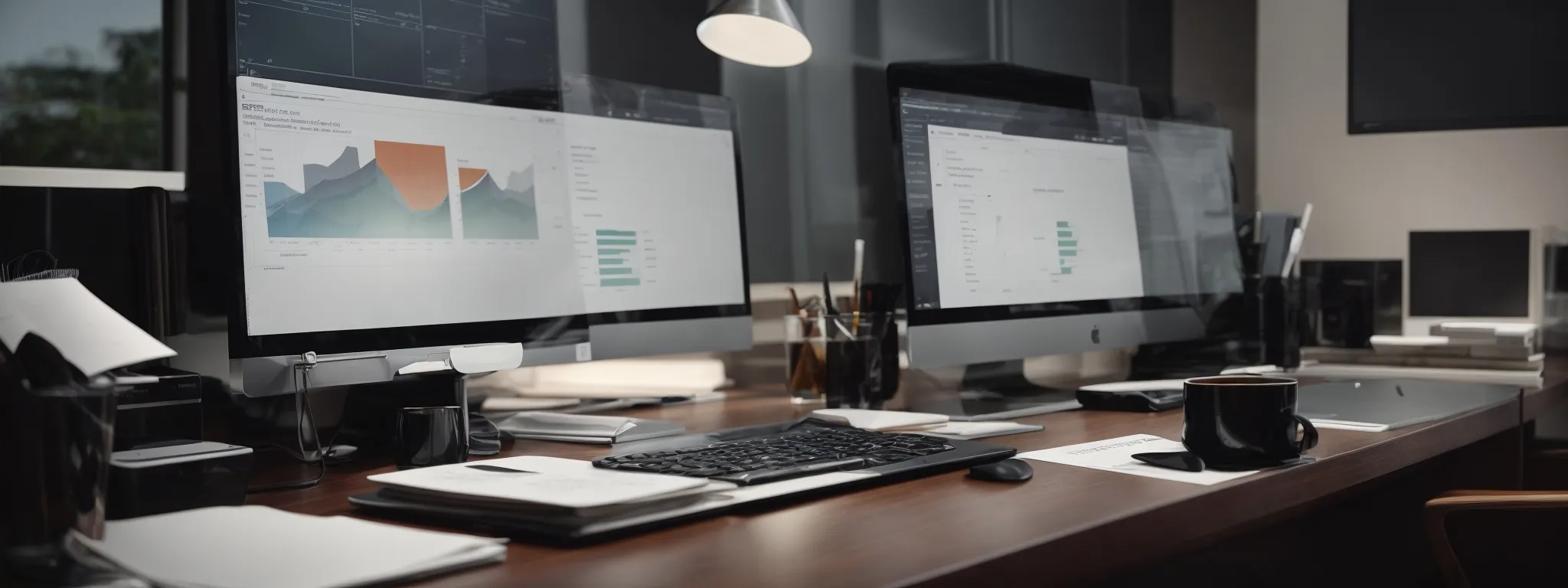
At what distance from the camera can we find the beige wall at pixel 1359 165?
242 centimetres

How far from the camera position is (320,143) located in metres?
1.11

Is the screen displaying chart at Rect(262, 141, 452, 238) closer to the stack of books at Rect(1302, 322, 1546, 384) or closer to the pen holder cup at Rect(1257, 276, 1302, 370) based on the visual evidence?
the pen holder cup at Rect(1257, 276, 1302, 370)

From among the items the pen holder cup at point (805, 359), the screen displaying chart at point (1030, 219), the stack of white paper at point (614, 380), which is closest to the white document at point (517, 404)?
the stack of white paper at point (614, 380)

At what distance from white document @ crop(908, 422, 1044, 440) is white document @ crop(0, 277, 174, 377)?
0.76 metres

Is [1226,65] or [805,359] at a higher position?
[1226,65]

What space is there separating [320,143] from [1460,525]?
5.40 ft

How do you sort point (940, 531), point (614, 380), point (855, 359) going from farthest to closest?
point (614, 380) < point (855, 359) < point (940, 531)

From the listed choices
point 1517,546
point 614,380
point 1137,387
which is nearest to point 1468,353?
point 1517,546

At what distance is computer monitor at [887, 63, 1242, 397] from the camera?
157 cm

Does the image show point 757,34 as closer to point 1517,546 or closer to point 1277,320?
point 1277,320

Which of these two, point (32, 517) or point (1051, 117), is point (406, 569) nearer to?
point (32, 517)

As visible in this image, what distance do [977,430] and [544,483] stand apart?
0.60 meters

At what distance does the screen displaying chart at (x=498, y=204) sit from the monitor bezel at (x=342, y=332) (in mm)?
85

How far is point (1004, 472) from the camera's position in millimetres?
954
